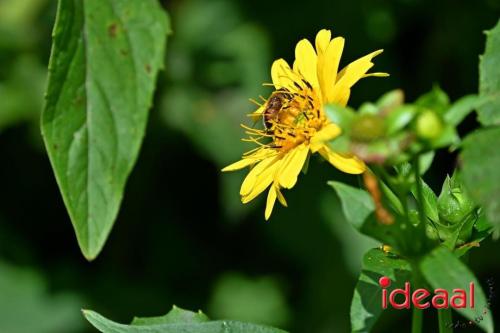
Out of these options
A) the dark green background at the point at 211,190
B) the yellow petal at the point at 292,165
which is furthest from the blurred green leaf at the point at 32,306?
the yellow petal at the point at 292,165

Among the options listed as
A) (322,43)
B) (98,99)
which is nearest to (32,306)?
(98,99)

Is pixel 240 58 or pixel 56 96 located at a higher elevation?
pixel 240 58

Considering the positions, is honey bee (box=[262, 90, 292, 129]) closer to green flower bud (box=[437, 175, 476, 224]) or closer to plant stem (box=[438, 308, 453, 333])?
green flower bud (box=[437, 175, 476, 224])

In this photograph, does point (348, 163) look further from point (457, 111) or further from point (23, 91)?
point (23, 91)

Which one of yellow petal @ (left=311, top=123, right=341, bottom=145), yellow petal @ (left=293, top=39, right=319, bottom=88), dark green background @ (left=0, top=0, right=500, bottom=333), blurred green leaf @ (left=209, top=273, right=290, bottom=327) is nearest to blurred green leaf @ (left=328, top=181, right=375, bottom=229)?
yellow petal @ (left=311, top=123, right=341, bottom=145)

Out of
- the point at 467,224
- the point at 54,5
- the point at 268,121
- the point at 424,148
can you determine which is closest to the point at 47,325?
the point at 54,5

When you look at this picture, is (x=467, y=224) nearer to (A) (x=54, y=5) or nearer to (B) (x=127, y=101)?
(B) (x=127, y=101)

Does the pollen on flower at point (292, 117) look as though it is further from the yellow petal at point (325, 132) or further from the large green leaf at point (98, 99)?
the large green leaf at point (98, 99)
